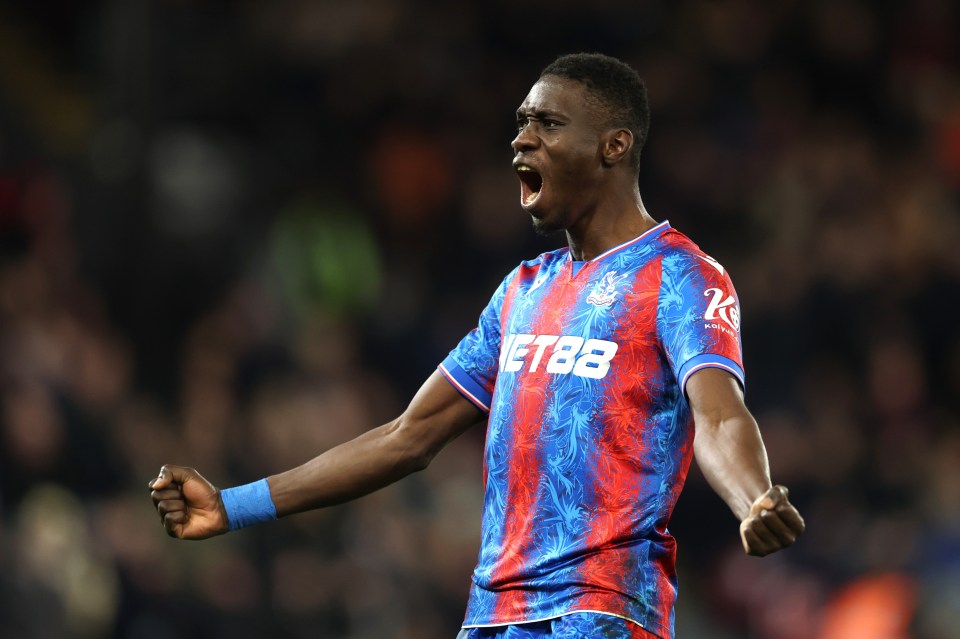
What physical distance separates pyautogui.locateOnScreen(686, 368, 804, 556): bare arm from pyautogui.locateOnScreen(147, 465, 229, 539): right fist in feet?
4.55

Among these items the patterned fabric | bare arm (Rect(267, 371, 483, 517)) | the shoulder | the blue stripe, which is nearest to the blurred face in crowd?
the shoulder

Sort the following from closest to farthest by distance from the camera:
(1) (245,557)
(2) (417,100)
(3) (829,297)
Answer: (1) (245,557)
(3) (829,297)
(2) (417,100)

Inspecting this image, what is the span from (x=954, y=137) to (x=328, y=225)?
4548 mm

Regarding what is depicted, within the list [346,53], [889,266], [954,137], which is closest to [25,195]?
[346,53]

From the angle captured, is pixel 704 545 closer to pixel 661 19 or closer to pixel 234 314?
pixel 234 314

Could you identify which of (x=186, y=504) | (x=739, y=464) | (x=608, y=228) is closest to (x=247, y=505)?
(x=186, y=504)

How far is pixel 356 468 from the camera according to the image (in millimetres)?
4195

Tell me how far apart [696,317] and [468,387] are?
86cm

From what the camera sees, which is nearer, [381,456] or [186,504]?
[186,504]

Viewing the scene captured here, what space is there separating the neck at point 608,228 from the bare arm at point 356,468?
0.59m

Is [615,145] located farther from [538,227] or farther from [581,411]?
[581,411]

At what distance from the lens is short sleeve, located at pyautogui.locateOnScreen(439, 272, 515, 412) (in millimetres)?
4211

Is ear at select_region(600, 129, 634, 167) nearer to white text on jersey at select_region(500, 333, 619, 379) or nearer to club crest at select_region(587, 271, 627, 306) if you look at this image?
club crest at select_region(587, 271, 627, 306)

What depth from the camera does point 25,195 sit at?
9.87 metres
